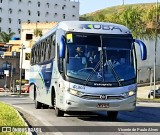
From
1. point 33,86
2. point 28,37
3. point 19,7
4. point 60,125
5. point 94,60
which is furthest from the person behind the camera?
point 19,7

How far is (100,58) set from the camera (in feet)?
52.2

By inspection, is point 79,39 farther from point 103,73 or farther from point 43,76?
point 43,76

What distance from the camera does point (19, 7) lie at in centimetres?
13638

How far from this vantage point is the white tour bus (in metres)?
15.6

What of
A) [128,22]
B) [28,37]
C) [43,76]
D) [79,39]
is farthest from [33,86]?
[28,37]

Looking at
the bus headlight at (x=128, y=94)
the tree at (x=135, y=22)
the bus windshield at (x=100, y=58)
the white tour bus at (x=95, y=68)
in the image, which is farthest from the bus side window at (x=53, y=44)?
the tree at (x=135, y=22)

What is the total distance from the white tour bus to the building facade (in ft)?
390

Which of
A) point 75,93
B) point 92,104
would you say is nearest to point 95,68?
point 75,93

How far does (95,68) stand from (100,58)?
1.43ft

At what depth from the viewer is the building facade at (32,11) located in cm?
13462

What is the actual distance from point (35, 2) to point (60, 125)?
124982 mm

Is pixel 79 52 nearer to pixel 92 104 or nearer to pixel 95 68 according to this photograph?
pixel 95 68

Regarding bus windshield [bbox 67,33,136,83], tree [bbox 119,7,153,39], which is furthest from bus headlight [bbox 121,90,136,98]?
tree [bbox 119,7,153,39]

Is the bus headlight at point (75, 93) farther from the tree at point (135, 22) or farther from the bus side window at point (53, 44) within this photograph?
the tree at point (135, 22)
